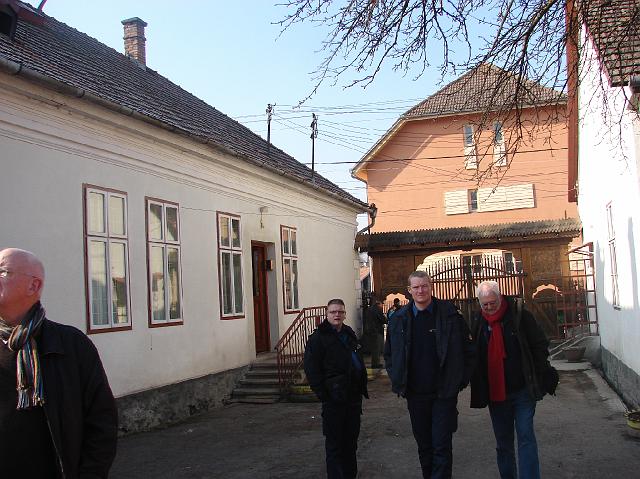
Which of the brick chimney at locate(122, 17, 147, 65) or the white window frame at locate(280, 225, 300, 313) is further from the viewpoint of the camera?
the brick chimney at locate(122, 17, 147, 65)

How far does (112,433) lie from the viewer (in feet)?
10.9

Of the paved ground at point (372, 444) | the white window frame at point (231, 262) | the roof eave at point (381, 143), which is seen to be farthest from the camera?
the roof eave at point (381, 143)

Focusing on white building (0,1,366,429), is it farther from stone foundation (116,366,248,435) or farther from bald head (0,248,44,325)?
bald head (0,248,44,325)

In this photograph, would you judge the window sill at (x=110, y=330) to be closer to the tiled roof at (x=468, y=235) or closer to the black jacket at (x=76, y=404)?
the black jacket at (x=76, y=404)

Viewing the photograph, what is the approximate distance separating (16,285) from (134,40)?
53.9 ft

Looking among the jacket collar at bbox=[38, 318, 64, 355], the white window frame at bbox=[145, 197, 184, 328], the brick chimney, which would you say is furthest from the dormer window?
the brick chimney

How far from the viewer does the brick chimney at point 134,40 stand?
18375mm

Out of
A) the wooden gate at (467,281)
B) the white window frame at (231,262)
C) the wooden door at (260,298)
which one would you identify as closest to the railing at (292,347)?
the wooden door at (260,298)

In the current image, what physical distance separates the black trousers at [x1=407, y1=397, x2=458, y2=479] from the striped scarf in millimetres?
3611

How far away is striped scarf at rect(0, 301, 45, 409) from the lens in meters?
3.08

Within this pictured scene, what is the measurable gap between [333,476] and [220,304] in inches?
275

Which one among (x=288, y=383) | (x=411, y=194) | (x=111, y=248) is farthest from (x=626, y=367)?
(x=411, y=194)

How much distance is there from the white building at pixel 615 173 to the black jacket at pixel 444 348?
293 centimetres

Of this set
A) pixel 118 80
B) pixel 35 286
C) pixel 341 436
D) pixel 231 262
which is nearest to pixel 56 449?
pixel 35 286
